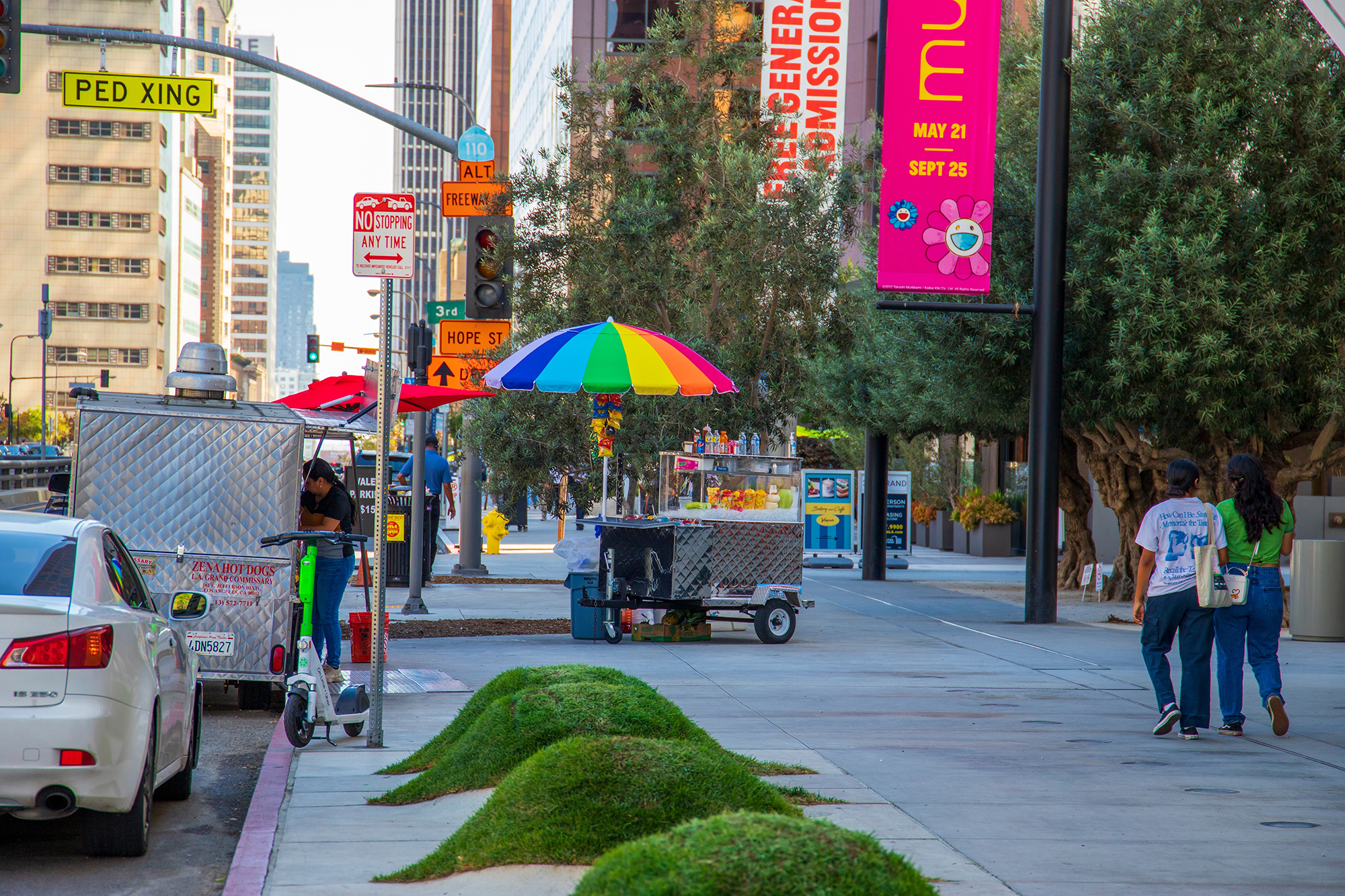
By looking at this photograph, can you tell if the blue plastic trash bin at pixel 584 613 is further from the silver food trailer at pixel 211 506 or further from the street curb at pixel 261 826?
the street curb at pixel 261 826

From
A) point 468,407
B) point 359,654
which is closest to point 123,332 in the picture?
point 468,407

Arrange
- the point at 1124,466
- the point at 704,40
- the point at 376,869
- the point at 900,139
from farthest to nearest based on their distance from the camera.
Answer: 1. the point at 1124,466
2. the point at 704,40
3. the point at 900,139
4. the point at 376,869

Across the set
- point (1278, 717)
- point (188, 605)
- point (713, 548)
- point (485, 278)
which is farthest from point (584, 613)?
point (188, 605)

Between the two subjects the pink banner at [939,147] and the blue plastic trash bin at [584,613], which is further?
the pink banner at [939,147]

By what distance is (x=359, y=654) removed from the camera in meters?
12.3

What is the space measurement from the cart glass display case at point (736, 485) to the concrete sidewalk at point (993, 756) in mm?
1417

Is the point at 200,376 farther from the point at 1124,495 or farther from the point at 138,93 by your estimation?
the point at 1124,495

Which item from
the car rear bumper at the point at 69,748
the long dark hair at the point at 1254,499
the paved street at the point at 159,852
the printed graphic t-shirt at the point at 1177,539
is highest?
the long dark hair at the point at 1254,499

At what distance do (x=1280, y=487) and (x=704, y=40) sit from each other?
883 centimetres

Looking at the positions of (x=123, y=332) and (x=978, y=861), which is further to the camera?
(x=123, y=332)

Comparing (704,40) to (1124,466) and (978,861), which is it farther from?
(978,861)

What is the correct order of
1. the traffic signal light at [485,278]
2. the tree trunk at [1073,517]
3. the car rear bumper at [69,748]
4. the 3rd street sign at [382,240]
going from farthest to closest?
1. the tree trunk at [1073,517]
2. the traffic signal light at [485,278]
3. the 3rd street sign at [382,240]
4. the car rear bumper at [69,748]

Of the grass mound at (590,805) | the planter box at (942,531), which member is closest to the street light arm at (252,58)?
the grass mound at (590,805)

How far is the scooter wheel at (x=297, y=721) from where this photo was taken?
823cm
